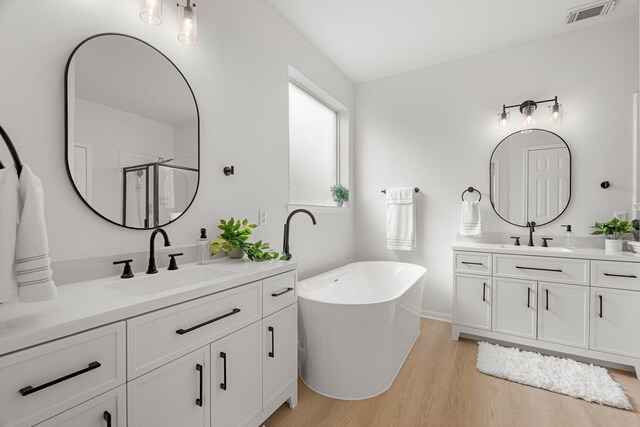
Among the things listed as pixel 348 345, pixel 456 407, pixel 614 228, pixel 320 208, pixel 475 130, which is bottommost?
pixel 456 407

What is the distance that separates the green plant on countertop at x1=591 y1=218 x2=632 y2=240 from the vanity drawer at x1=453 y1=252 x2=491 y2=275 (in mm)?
839

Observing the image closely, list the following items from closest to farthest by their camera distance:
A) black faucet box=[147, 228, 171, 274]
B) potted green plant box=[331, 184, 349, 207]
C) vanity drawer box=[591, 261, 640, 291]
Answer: black faucet box=[147, 228, 171, 274], vanity drawer box=[591, 261, 640, 291], potted green plant box=[331, 184, 349, 207]

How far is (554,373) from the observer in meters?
2.13

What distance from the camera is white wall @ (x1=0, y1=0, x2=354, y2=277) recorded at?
113 cm

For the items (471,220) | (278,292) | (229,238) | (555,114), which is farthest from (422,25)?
(278,292)

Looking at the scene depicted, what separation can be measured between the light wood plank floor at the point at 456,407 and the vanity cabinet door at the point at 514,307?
562mm

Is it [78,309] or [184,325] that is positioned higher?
[78,309]

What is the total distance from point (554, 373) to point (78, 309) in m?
2.81

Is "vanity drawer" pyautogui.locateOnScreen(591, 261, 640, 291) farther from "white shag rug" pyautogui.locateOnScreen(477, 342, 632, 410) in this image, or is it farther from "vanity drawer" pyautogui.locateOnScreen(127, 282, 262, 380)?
"vanity drawer" pyautogui.locateOnScreen(127, 282, 262, 380)

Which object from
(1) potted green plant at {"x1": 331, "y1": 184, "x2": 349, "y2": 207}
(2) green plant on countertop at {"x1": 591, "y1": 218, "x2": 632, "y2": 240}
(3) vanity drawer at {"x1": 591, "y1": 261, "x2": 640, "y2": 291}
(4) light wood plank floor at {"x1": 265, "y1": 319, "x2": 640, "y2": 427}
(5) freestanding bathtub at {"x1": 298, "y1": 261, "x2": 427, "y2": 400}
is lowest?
(4) light wood plank floor at {"x1": 265, "y1": 319, "x2": 640, "y2": 427}

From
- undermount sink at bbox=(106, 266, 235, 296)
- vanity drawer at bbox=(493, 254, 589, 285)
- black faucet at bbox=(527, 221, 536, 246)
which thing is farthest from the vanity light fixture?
undermount sink at bbox=(106, 266, 235, 296)

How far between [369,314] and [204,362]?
992mm

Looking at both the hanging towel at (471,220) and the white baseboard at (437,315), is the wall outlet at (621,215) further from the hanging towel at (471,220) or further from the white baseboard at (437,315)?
the white baseboard at (437,315)

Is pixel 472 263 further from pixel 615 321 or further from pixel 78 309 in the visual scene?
pixel 78 309
